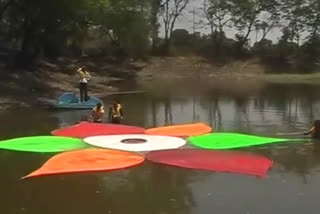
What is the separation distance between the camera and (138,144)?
13.2 m

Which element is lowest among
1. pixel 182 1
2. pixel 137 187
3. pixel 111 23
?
pixel 137 187

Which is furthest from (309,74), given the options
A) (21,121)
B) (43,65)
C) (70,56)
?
(21,121)

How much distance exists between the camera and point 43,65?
1553 inches

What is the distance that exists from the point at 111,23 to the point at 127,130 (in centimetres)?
2316

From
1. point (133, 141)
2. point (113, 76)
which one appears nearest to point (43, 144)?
point (133, 141)

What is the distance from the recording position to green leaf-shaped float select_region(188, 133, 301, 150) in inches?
526

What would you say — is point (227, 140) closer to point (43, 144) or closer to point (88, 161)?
point (88, 161)

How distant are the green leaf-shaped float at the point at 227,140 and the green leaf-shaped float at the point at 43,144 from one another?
9.25 ft

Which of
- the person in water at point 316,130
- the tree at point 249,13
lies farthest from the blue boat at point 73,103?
the tree at point 249,13

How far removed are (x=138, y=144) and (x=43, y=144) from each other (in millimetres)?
2267

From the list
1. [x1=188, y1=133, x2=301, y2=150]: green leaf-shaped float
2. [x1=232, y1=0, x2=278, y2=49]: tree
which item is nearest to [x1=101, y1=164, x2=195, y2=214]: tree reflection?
[x1=188, y1=133, x2=301, y2=150]: green leaf-shaped float

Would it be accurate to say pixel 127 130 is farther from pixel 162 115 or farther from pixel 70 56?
pixel 70 56

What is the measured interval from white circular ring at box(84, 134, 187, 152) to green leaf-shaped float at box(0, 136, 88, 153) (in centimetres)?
40

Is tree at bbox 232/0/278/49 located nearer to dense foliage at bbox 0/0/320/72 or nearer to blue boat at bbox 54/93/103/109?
dense foliage at bbox 0/0/320/72
